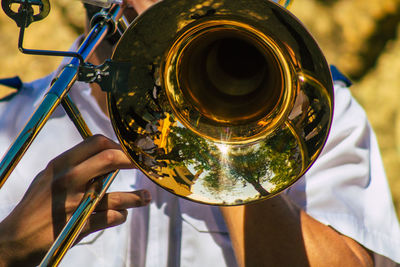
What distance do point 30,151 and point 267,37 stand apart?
0.80m

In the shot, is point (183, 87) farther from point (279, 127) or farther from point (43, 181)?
point (43, 181)

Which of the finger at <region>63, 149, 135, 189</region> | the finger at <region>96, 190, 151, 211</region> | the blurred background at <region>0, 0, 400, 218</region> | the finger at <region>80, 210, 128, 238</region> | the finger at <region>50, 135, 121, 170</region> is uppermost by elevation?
the blurred background at <region>0, 0, 400, 218</region>

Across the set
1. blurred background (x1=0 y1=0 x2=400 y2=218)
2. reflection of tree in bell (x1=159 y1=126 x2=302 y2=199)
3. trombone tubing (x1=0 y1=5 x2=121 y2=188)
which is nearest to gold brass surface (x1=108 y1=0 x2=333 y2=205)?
reflection of tree in bell (x1=159 y1=126 x2=302 y2=199)

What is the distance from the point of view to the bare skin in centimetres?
88

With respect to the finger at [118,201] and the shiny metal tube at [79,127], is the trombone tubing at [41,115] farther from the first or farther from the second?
the finger at [118,201]

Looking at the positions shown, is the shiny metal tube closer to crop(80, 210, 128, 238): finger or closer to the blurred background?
crop(80, 210, 128, 238): finger

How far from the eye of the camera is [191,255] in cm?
117

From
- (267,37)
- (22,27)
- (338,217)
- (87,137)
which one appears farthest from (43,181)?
(338,217)

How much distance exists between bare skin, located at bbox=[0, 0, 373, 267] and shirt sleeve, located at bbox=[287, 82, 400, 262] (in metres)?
0.04

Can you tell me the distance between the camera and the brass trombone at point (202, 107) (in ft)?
2.80

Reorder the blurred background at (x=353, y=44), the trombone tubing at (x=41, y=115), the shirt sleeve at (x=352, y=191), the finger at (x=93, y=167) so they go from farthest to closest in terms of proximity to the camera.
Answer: the blurred background at (x=353, y=44)
the shirt sleeve at (x=352, y=191)
the finger at (x=93, y=167)
the trombone tubing at (x=41, y=115)

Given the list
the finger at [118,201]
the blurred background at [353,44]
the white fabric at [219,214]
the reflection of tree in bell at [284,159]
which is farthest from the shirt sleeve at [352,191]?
the blurred background at [353,44]

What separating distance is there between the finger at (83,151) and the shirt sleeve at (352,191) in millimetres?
562

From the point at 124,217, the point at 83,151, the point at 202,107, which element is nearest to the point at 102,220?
the point at 124,217
